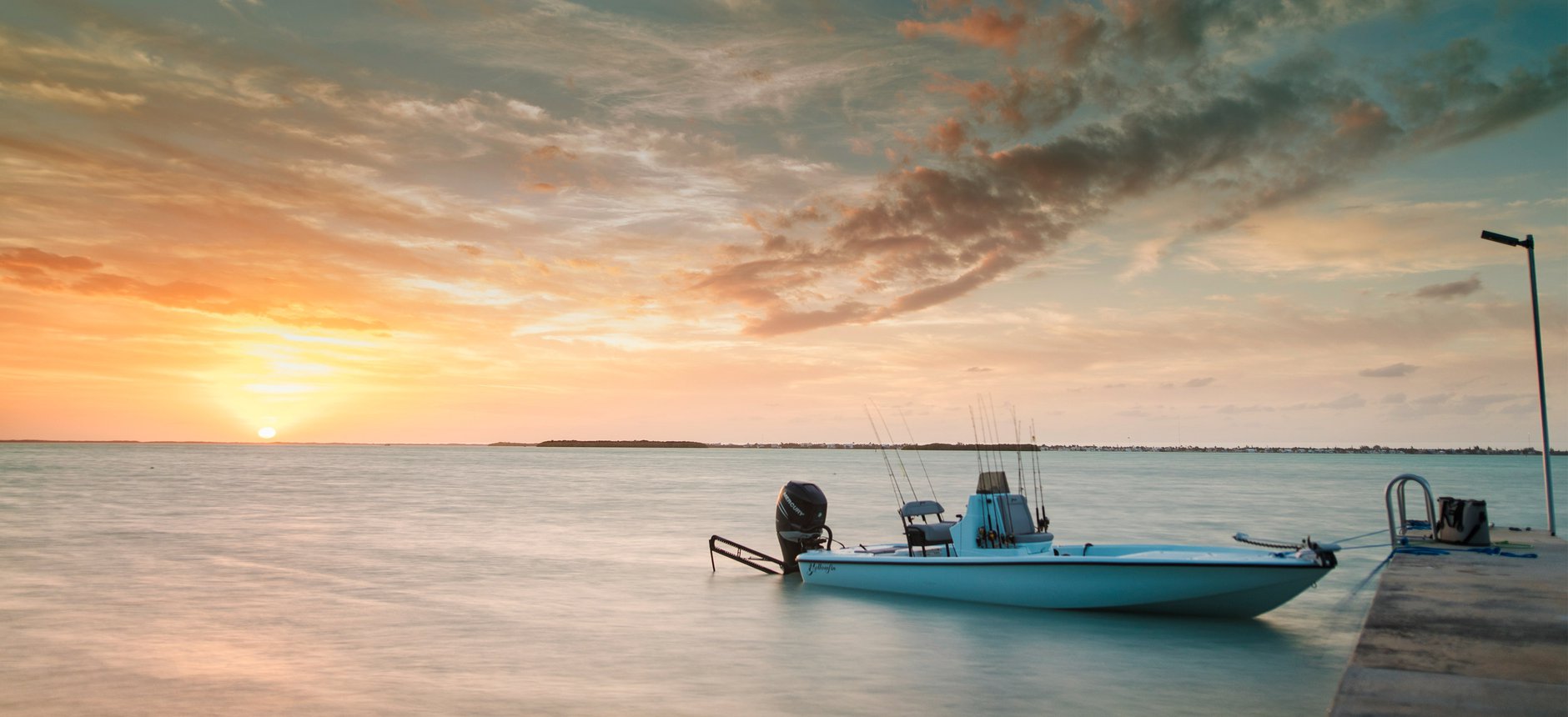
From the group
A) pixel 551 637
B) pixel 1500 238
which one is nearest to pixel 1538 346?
pixel 1500 238

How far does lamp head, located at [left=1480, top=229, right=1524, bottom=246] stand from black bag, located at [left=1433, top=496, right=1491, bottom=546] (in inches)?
199

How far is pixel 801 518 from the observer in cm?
2045

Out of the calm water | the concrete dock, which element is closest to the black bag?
the calm water

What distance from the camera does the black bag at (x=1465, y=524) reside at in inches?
671

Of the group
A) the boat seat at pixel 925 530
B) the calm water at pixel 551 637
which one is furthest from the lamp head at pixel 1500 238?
the boat seat at pixel 925 530

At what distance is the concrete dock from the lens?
6.38 meters

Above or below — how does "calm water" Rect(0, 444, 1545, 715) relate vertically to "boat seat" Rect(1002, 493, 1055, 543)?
below

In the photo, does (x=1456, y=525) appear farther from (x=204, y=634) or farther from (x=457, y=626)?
(x=204, y=634)

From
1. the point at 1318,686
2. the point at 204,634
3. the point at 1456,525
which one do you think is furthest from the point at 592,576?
the point at 1456,525

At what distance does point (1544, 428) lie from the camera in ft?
61.7

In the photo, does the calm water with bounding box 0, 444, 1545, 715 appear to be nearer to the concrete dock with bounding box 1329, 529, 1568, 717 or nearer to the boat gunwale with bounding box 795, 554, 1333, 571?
the boat gunwale with bounding box 795, 554, 1333, 571

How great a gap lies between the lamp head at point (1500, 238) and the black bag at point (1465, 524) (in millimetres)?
5061

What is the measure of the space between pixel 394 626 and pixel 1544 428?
22.3m

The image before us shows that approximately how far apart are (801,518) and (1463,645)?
1348 cm
